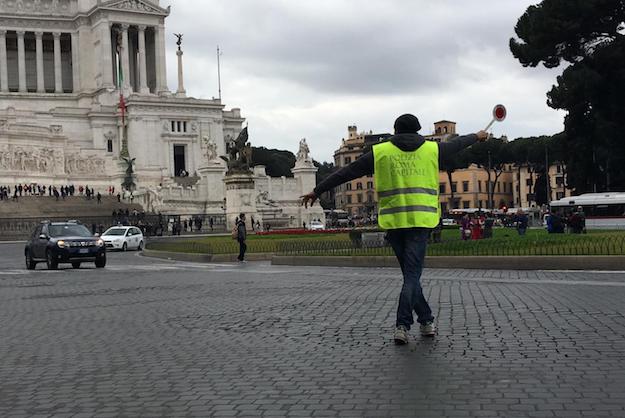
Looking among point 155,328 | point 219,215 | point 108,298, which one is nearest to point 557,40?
point 219,215

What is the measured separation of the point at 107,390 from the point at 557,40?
49.8 m

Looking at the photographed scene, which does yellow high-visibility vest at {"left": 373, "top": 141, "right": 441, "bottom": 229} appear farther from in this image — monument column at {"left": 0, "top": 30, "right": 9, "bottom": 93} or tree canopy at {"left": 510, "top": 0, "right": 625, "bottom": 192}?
monument column at {"left": 0, "top": 30, "right": 9, "bottom": 93}

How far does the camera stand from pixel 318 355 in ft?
27.9

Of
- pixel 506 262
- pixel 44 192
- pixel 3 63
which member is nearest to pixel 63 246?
pixel 506 262

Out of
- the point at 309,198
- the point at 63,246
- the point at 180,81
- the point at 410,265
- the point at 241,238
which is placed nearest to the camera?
the point at 410,265

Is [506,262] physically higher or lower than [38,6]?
lower

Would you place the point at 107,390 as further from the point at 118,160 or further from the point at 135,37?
the point at 135,37

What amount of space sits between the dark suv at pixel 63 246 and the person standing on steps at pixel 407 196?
2021 cm

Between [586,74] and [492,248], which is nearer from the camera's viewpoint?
[492,248]

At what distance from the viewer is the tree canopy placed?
51.0 metres

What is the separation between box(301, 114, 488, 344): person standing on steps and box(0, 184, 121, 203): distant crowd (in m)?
64.0

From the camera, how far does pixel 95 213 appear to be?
6956 centimetres

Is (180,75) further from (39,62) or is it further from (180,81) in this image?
(39,62)

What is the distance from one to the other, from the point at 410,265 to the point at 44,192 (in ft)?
231
